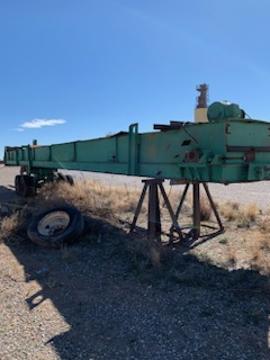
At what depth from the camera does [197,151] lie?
556cm

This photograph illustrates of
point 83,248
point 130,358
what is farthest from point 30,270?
point 130,358

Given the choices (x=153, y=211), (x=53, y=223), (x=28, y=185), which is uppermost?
(x=153, y=211)

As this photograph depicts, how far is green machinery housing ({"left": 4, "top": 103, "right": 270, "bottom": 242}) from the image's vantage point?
17.5 ft

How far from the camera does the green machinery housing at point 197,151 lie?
210 inches

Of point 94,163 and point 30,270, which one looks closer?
point 30,270

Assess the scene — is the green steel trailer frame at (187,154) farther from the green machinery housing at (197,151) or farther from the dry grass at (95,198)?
the dry grass at (95,198)

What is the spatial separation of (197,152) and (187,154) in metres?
0.19

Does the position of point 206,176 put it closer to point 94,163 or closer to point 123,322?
point 123,322

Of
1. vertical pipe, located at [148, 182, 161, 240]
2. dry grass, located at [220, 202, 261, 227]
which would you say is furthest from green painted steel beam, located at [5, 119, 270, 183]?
dry grass, located at [220, 202, 261, 227]

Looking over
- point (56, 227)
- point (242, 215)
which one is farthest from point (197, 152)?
point (242, 215)

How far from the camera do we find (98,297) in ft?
15.6

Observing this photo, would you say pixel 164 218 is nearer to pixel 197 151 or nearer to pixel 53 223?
pixel 53 223

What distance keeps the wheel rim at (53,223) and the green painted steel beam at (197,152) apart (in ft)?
4.22

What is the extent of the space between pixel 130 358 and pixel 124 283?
182 cm
